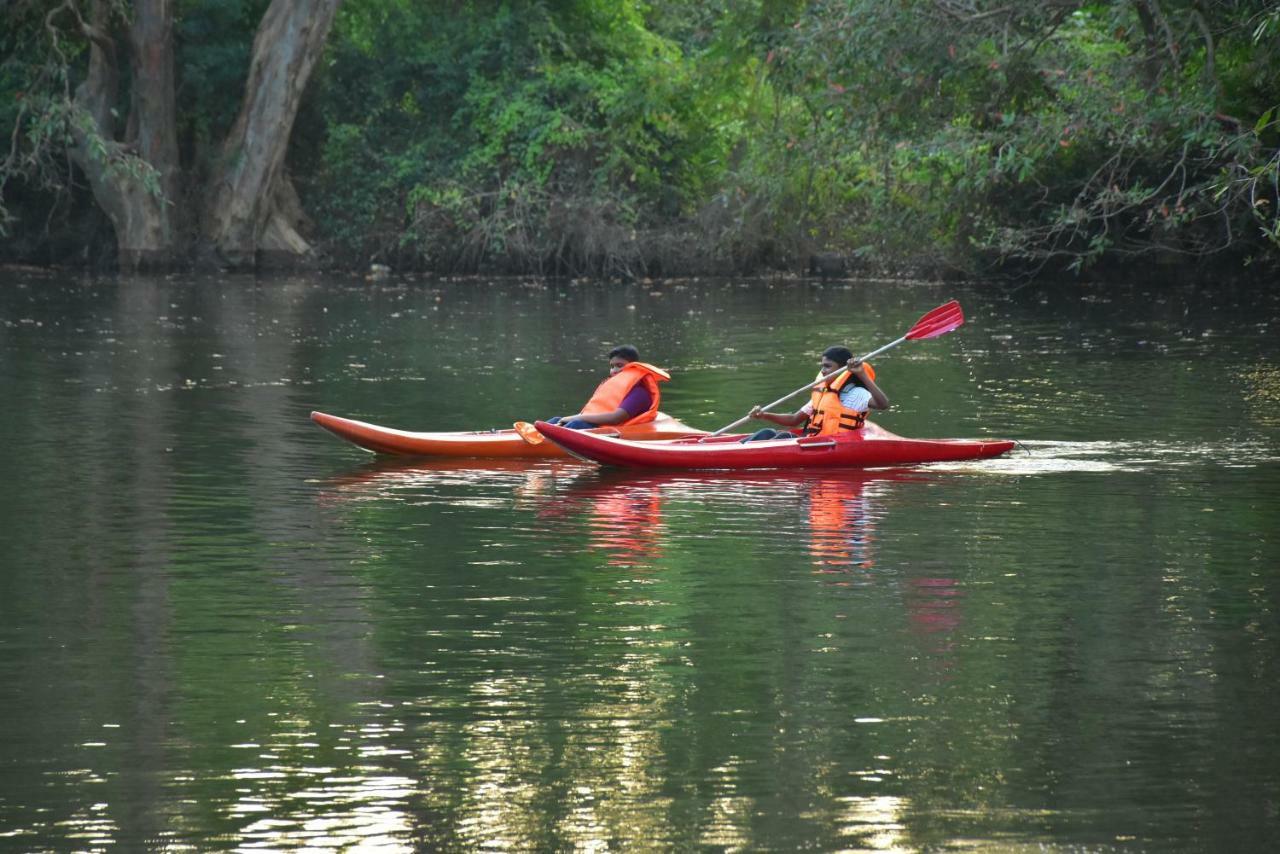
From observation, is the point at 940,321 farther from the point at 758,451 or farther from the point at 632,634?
the point at 632,634

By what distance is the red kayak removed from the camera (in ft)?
47.1

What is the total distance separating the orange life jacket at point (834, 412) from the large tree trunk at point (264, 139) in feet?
79.2

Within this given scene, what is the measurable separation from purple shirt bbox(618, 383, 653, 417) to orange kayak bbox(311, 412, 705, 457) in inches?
4.4

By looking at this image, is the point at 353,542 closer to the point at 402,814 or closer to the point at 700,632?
the point at 700,632

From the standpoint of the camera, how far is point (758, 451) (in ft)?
47.0

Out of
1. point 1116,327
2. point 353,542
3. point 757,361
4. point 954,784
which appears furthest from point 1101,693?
point 1116,327

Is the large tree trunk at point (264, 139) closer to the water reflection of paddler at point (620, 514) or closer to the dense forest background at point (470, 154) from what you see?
the dense forest background at point (470, 154)

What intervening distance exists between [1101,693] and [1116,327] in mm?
19724

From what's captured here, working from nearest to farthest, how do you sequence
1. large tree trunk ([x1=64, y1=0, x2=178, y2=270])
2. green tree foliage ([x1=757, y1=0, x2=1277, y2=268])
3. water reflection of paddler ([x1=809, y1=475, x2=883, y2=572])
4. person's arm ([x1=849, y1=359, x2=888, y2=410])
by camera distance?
water reflection of paddler ([x1=809, y1=475, x2=883, y2=572]) → person's arm ([x1=849, y1=359, x2=888, y2=410]) → green tree foliage ([x1=757, y1=0, x2=1277, y2=268]) → large tree trunk ([x1=64, y1=0, x2=178, y2=270])

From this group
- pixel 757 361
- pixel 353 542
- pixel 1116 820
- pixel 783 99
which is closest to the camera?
pixel 1116 820

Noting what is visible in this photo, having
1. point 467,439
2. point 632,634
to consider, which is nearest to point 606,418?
point 467,439

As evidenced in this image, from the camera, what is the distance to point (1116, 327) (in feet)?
89.3

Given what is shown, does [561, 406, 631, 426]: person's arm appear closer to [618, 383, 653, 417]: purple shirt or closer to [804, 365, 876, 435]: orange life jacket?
[618, 383, 653, 417]: purple shirt

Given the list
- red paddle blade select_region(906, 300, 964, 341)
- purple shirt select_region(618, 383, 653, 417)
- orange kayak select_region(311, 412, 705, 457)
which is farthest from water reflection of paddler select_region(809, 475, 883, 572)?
red paddle blade select_region(906, 300, 964, 341)
